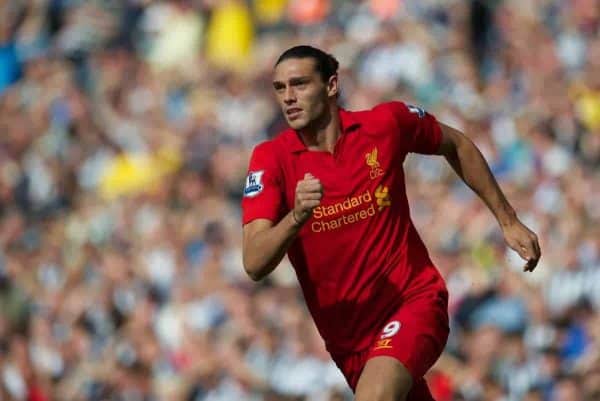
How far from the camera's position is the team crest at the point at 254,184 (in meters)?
8.90

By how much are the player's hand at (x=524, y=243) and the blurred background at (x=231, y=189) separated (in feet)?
11.2

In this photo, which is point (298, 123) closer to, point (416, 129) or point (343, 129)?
point (343, 129)

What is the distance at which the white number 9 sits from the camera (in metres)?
9.02

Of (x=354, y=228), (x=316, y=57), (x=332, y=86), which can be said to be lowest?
(x=354, y=228)

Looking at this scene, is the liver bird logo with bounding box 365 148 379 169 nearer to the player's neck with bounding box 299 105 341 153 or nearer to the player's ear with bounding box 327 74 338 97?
the player's neck with bounding box 299 105 341 153

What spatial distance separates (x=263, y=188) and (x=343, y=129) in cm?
66

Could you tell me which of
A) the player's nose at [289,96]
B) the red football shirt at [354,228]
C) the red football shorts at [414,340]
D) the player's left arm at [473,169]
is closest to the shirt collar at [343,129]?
the red football shirt at [354,228]

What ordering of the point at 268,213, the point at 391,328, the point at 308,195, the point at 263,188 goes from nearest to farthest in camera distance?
the point at 308,195 → the point at 268,213 → the point at 263,188 → the point at 391,328

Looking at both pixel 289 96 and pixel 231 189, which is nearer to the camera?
pixel 289 96

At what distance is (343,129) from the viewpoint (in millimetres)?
9289

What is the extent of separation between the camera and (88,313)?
647 inches

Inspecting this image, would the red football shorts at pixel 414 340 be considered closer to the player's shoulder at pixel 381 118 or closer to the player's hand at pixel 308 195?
the player's shoulder at pixel 381 118

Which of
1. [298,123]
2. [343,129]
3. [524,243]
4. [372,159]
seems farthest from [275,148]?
[524,243]

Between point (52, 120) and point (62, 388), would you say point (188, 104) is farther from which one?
point (62, 388)
